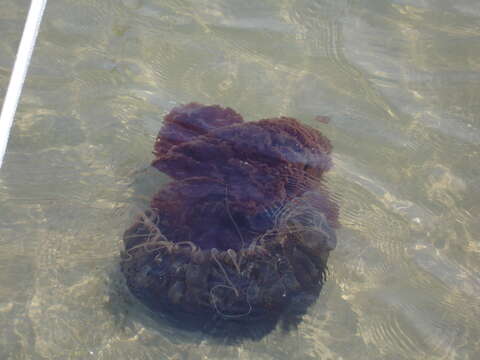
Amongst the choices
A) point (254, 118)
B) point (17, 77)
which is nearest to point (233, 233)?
point (17, 77)

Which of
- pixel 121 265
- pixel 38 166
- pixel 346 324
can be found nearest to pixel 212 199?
pixel 121 265

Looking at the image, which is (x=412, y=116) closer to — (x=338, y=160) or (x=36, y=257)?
(x=338, y=160)

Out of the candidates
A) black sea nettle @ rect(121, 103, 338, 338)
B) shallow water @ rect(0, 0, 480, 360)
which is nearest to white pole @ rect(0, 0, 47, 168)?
black sea nettle @ rect(121, 103, 338, 338)

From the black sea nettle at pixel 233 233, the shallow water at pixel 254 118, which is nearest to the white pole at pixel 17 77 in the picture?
the black sea nettle at pixel 233 233

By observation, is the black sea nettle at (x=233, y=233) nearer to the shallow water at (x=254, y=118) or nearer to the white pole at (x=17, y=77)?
the shallow water at (x=254, y=118)

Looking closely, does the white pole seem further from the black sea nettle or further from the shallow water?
the shallow water

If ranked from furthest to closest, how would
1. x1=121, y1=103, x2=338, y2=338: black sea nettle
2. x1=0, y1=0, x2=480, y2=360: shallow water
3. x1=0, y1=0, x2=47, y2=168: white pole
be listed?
1. x1=0, y1=0, x2=480, y2=360: shallow water
2. x1=121, y1=103, x2=338, y2=338: black sea nettle
3. x1=0, y1=0, x2=47, y2=168: white pole
